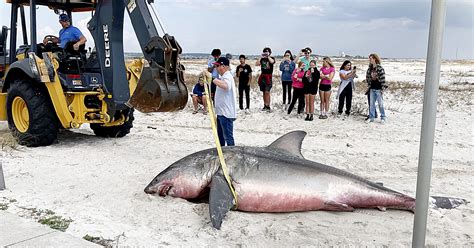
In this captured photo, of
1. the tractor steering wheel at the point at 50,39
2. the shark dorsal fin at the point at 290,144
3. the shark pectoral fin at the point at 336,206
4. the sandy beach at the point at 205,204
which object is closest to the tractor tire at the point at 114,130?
the sandy beach at the point at 205,204

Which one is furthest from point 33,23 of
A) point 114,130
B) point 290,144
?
point 290,144

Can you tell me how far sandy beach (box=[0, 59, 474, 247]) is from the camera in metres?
4.16

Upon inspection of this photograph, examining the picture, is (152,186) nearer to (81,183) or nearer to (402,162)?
(81,183)

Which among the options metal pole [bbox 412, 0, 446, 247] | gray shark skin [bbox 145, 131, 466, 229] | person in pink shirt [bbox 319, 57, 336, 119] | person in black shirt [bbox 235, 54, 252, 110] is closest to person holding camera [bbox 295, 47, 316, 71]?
person in pink shirt [bbox 319, 57, 336, 119]

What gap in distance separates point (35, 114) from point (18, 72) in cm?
98

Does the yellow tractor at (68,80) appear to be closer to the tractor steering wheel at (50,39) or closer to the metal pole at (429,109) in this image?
the tractor steering wheel at (50,39)

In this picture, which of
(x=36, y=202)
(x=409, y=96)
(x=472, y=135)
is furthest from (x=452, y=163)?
(x=409, y=96)

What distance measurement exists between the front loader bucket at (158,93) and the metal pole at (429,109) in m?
3.58

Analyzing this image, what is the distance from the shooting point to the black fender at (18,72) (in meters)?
7.71

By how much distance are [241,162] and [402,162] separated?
3.52 m

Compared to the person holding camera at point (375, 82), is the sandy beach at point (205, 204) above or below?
below

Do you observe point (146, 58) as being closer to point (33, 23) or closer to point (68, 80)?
point (68, 80)

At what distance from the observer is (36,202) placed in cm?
489

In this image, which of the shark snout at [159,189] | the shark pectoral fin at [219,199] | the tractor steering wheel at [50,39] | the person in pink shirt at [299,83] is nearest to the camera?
the shark pectoral fin at [219,199]
